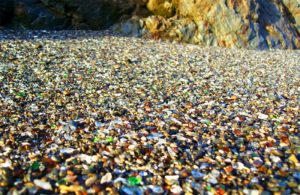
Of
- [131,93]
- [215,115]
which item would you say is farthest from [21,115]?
[215,115]

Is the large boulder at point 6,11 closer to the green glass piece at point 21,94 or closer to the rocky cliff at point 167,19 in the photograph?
the rocky cliff at point 167,19

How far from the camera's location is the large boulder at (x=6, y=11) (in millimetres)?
16266

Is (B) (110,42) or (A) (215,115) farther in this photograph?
(B) (110,42)

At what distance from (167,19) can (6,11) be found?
759 centimetres

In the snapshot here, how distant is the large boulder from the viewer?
53.4ft

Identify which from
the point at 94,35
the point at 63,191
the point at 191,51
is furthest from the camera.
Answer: the point at 94,35

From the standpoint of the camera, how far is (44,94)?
325 inches

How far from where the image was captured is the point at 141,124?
6781mm

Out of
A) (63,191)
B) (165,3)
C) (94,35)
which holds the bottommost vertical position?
(63,191)

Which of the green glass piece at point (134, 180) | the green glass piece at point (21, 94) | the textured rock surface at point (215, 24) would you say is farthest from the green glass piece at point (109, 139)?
the textured rock surface at point (215, 24)

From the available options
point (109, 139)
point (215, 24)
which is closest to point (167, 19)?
point (215, 24)

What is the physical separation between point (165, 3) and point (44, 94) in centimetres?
1221

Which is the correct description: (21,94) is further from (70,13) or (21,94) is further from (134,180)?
(70,13)

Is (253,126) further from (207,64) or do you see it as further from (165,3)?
(165,3)
